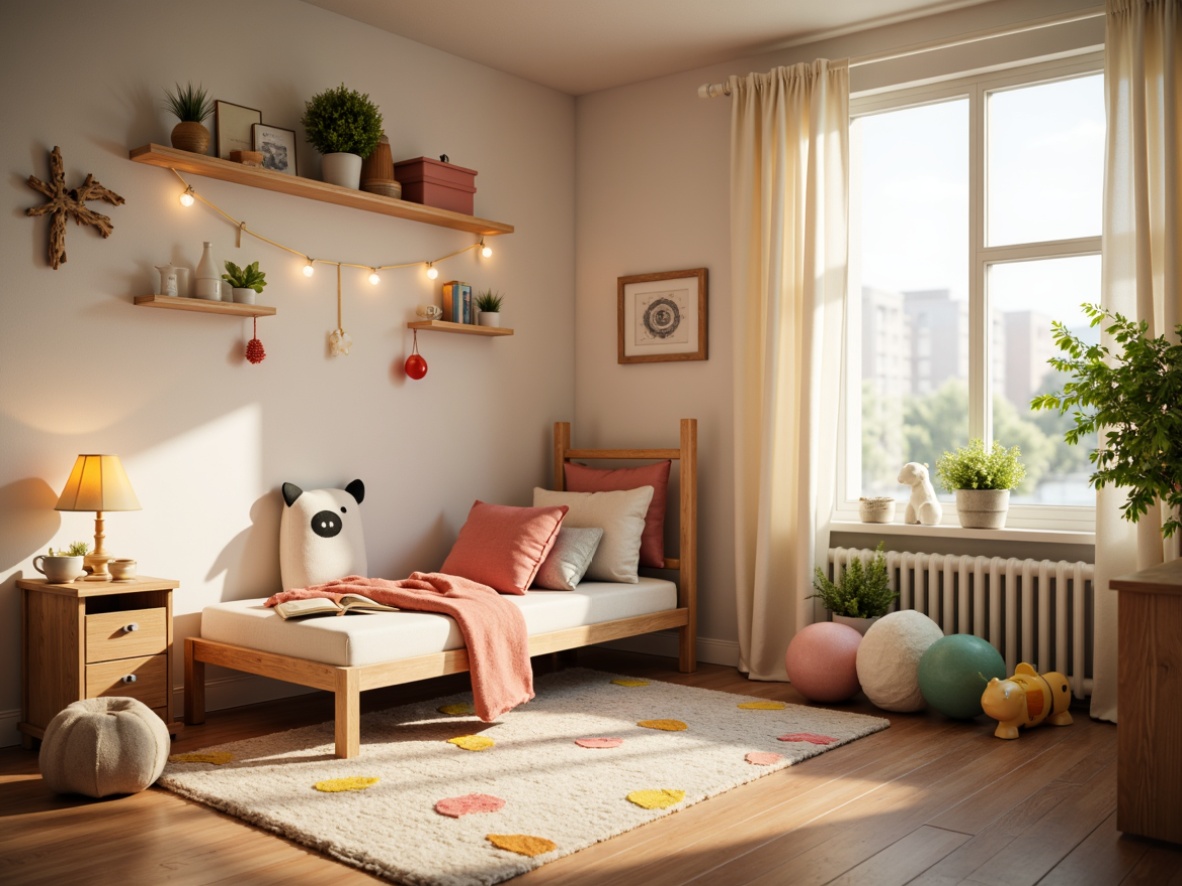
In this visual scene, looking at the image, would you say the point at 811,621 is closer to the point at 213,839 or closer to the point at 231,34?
the point at 213,839

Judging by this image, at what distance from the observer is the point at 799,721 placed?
3715 millimetres

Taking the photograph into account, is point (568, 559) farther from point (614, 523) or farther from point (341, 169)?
point (341, 169)

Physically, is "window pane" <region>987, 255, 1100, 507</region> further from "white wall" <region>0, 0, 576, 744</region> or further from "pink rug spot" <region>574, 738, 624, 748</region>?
"white wall" <region>0, 0, 576, 744</region>

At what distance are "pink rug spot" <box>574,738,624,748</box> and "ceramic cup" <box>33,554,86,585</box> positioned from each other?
5.33 ft

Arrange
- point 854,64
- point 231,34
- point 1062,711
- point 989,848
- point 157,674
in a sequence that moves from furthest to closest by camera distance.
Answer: point 854,64 < point 231,34 < point 1062,711 < point 157,674 < point 989,848

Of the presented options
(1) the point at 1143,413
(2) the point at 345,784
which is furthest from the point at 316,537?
(1) the point at 1143,413

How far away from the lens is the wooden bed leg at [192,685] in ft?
12.0

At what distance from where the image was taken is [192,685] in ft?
12.0

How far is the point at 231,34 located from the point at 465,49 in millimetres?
1107

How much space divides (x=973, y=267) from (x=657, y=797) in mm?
2547

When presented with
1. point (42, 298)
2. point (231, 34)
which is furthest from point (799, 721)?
point (231, 34)

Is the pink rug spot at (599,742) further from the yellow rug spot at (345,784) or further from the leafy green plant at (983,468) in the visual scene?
the leafy green plant at (983,468)

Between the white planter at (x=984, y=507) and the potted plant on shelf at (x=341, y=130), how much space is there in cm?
262

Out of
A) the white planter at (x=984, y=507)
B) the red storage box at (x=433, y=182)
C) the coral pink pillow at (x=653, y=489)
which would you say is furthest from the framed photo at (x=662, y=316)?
the white planter at (x=984, y=507)
